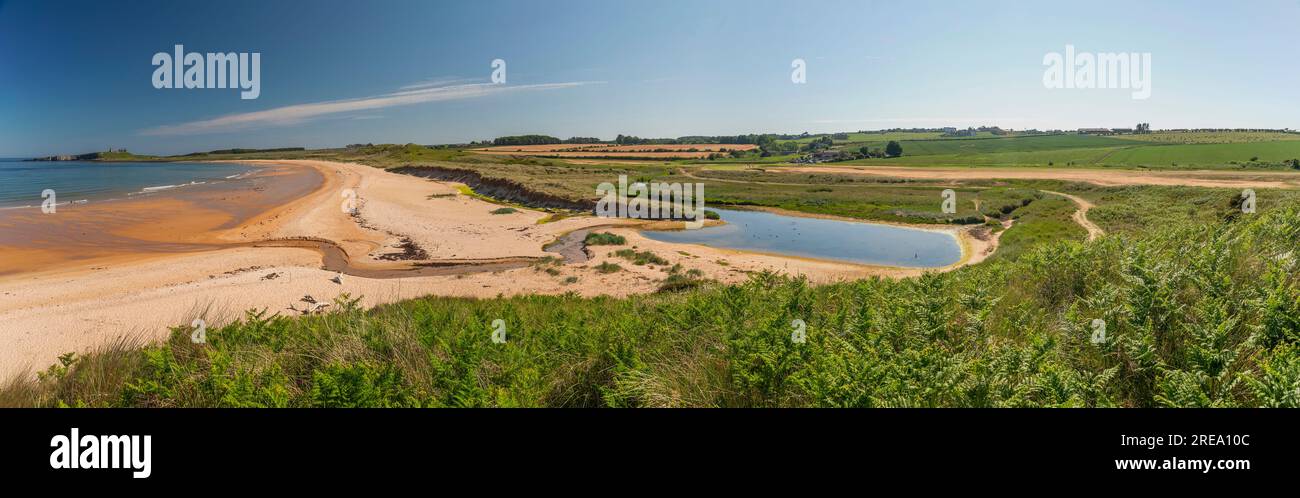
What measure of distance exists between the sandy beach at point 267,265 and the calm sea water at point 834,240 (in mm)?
1798

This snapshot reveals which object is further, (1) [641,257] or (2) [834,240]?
(2) [834,240]

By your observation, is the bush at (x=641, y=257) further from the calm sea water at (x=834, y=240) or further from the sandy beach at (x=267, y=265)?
the calm sea water at (x=834, y=240)

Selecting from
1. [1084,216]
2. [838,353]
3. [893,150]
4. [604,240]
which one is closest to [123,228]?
[604,240]

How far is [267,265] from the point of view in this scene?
19953 millimetres

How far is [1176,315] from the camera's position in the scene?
4605 mm

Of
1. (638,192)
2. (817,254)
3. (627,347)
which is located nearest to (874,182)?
(638,192)

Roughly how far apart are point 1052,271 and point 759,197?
45997 mm

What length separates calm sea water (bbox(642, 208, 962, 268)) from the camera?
28.0 meters

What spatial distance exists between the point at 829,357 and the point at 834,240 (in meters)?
30.7

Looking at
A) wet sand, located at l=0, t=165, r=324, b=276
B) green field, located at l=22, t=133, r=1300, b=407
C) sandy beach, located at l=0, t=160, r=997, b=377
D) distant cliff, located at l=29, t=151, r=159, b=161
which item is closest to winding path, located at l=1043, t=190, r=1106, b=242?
sandy beach, located at l=0, t=160, r=997, b=377

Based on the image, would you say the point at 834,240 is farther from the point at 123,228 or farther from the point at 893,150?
the point at 893,150

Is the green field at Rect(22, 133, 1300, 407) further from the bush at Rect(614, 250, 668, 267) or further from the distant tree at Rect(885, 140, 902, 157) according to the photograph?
the distant tree at Rect(885, 140, 902, 157)

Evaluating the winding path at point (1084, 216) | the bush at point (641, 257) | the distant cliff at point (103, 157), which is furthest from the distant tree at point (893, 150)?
the distant cliff at point (103, 157)
